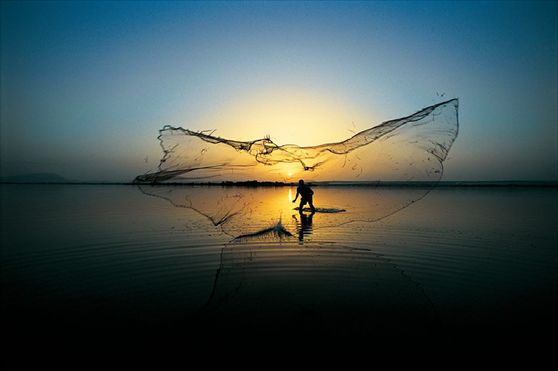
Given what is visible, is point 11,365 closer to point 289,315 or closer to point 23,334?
point 23,334

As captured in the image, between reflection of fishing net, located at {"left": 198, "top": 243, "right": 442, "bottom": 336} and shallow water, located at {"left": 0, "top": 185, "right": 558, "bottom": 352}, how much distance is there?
0.03m

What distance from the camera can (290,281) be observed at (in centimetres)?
823

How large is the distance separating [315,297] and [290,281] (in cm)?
123

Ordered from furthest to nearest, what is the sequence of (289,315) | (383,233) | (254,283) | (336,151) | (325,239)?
(383,233) → (325,239) → (336,151) → (254,283) → (289,315)

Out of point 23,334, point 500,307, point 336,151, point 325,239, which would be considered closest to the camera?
point 23,334

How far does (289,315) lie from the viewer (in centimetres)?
616

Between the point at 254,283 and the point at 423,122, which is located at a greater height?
the point at 423,122

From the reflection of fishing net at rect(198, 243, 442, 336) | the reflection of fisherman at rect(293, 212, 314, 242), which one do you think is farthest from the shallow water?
the reflection of fisherman at rect(293, 212, 314, 242)

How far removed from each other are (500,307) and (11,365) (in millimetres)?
7653

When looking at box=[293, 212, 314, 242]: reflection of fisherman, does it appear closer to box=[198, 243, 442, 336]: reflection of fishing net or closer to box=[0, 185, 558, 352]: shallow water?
box=[0, 185, 558, 352]: shallow water

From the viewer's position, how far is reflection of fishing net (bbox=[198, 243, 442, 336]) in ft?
18.8

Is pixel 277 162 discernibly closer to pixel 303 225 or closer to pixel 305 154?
pixel 305 154

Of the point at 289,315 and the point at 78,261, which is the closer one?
the point at 289,315

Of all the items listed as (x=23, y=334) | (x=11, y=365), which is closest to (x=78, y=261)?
(x=23, y=334)
